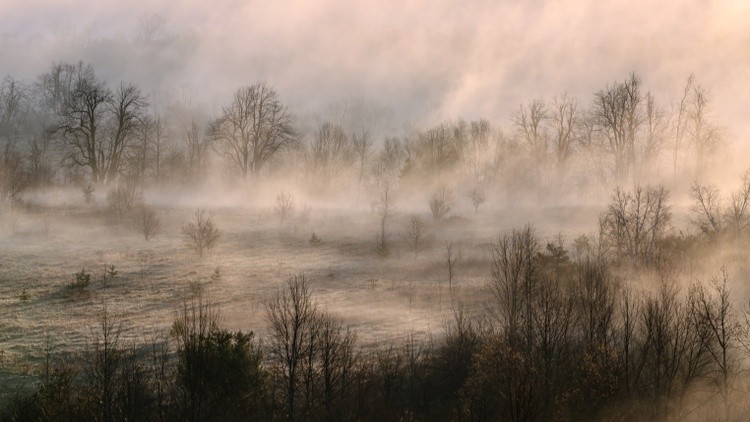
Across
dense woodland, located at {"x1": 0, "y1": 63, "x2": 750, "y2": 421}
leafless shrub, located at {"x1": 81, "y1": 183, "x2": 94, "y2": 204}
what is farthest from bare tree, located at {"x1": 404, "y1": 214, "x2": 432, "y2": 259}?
leafless shrub, located at {"x1": 81, "y1": 183, "x2": 94, "y2": 204}

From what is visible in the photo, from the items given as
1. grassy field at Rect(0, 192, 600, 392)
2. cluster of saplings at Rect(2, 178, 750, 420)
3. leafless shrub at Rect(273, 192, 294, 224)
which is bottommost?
cluster of saplings at Rect(2, 178, 750, 420)

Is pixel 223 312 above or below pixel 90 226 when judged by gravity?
below

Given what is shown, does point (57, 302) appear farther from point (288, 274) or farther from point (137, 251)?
point (288, 274)

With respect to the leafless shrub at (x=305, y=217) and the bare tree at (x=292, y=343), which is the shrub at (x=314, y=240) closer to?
the leafless shrub at (x=305, y=217)

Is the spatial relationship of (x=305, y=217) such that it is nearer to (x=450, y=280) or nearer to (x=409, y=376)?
(x=450, y=280)

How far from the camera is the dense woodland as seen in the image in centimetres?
1761

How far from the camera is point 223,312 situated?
28062 millimetres

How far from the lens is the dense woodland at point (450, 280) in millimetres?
17609

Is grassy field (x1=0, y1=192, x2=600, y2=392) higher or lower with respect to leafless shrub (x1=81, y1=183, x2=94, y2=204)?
lower

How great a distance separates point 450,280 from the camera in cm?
3388

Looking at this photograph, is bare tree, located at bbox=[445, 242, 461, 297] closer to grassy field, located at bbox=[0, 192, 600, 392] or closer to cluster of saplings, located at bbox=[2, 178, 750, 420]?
grassy field, located at bbox=[0, 192, 600, 392]

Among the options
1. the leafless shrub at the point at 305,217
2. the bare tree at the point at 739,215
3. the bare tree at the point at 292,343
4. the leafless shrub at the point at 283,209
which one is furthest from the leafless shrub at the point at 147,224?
the bare tree at the point at 739,215

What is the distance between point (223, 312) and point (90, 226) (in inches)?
1034

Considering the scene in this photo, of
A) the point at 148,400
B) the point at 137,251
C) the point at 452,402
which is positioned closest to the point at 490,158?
the point at 137,251
